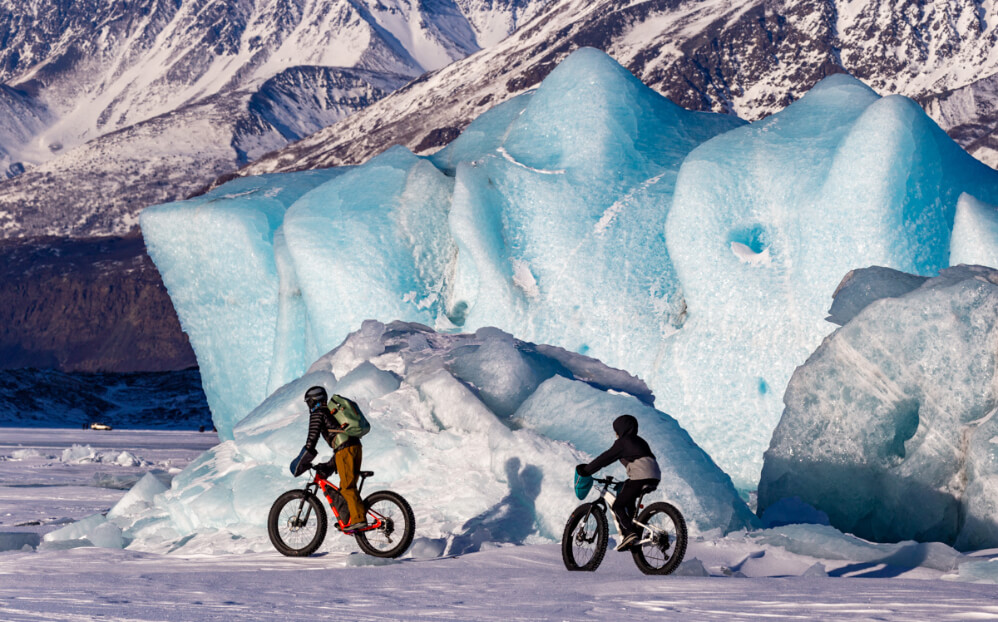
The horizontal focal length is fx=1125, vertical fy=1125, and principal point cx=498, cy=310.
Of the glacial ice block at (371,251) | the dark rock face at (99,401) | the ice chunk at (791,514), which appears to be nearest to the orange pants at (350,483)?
the ice chunk at (791,514)

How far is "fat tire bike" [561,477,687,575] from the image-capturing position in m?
7.26

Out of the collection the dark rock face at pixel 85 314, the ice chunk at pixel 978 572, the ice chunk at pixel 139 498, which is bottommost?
the ice chunk at pixel 978 572

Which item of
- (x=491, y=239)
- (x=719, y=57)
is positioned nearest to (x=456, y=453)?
(x=491, y=239)

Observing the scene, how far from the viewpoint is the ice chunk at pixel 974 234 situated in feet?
40.7

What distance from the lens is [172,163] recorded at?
184000 millimetres

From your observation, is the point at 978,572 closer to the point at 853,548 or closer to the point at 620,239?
the point at 853,548

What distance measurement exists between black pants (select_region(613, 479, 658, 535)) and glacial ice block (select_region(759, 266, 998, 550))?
11.8 feet

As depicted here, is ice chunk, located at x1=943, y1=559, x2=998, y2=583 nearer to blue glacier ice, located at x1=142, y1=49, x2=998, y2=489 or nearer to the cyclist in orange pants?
the cyclist in orange pants

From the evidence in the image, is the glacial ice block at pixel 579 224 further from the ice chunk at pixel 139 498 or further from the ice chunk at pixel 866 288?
the ice chunk at pixel 139 498

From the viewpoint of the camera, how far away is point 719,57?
547 ft

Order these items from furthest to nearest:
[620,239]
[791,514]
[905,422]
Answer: [620,239] → [791,514] → [905,422]

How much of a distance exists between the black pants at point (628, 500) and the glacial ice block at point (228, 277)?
11266 millimetres

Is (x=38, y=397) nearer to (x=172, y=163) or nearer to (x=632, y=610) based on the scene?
(x=632, y=610)

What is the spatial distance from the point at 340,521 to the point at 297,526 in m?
0.45
